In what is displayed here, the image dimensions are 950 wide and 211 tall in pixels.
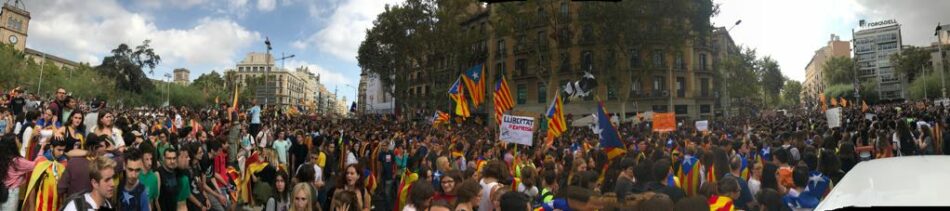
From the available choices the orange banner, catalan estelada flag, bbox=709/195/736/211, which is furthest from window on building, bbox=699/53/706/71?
catalan estelada flag, bbox=709/195/736/211

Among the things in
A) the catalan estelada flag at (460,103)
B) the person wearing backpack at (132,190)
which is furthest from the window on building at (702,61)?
the person wearing backpack at (132,190)

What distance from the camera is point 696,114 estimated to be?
43125mm

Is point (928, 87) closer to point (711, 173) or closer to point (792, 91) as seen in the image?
point (792, 91)

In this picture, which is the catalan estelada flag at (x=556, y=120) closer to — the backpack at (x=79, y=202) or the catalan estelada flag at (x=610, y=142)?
the catalan estelada flag at (x=610, y=142)

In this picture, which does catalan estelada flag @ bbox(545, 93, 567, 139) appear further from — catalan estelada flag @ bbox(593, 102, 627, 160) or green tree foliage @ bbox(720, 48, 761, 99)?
green tree foliage @ bbox(720, 48, 761, 99)

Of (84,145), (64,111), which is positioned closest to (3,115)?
(64,111)

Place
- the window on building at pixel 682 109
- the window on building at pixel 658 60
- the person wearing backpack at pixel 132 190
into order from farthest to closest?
the window on building at pixel 682 109 → the window on building at pixel 658 60 → the person wearing backpack at pixel 132 190

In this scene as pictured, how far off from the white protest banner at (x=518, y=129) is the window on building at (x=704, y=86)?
38423 mm

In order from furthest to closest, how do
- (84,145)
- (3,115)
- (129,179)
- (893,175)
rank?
(3,115) → (84,145) → (129,179) → (893,175)

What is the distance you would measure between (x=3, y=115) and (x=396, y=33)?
31.4 m

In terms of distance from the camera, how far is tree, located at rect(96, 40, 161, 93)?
59.0 m

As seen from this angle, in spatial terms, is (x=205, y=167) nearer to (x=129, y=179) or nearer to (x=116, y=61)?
(x=129, y=179)

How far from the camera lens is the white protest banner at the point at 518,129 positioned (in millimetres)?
10523

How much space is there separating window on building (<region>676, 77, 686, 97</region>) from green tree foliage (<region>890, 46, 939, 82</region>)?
52198mm
